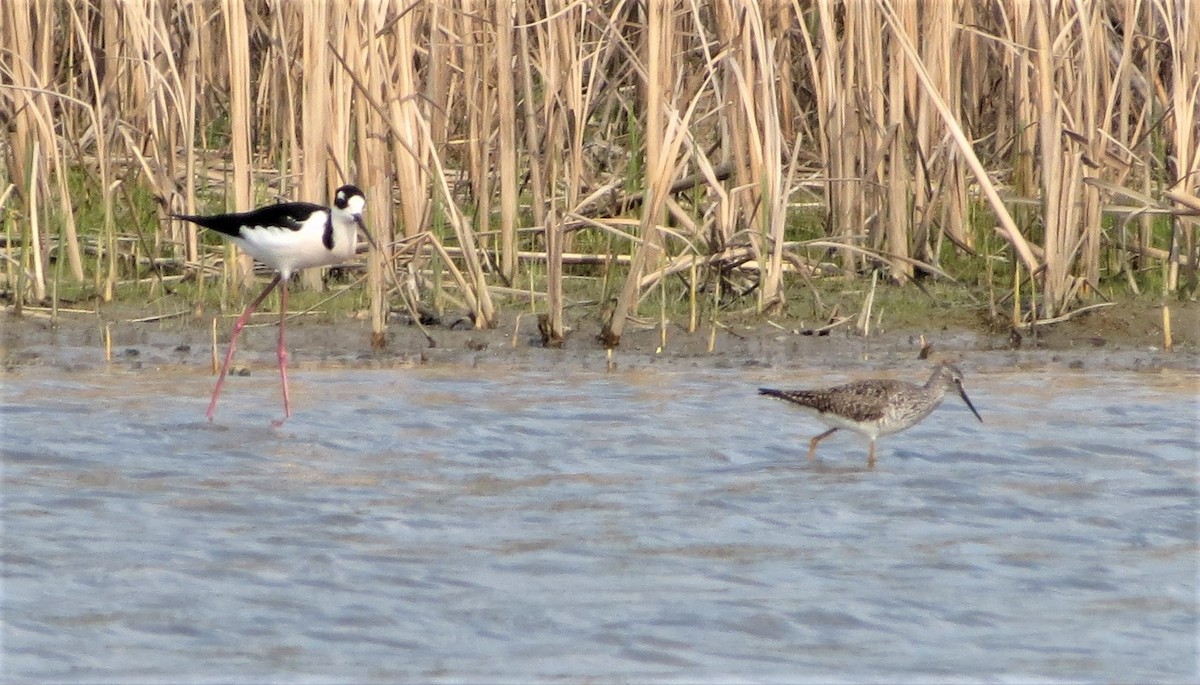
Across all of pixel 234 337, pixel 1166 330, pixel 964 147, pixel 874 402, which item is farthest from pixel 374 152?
pixel 1166 330

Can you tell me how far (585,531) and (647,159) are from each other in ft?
9.40

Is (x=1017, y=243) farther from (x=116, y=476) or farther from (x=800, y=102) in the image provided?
(x=116, y=476)

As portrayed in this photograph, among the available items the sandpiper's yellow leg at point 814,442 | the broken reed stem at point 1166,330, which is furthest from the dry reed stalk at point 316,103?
the broken reed stem at point 1166,330

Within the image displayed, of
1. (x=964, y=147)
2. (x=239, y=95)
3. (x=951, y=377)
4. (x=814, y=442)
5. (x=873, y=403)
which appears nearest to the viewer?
(x=873, y=403)

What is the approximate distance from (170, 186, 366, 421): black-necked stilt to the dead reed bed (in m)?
0.23

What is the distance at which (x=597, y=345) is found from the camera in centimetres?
838

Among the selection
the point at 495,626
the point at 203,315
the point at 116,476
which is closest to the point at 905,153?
the point at 203,315

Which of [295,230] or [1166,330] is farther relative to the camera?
[1166,330]

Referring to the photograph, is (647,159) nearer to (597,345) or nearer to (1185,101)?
(597,345)

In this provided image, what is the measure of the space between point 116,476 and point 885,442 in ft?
9.75

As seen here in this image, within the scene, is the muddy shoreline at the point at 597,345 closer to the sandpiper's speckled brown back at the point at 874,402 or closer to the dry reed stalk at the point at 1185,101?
the dry reed stalk at the point at 1185,101

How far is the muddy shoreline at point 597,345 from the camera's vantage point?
8250 mm

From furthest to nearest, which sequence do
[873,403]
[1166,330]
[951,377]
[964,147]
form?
[1166,330] → [964,147] → [951,377] → [873,403]

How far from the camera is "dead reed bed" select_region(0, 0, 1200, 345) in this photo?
8211mm
